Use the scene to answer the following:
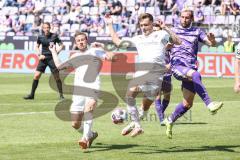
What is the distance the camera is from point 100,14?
39.9 m

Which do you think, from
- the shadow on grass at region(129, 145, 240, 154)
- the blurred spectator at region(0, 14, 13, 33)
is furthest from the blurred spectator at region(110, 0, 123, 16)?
the shadow on grass at region(129, 145, 240, 154)

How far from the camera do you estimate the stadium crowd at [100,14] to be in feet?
119

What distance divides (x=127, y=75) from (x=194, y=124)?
18330 mm

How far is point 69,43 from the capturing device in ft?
125

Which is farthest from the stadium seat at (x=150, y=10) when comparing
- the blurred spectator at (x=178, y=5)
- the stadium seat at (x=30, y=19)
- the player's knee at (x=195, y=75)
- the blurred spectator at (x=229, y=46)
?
the player's knee at (x=195, y=75)

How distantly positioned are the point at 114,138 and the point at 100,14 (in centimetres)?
2701

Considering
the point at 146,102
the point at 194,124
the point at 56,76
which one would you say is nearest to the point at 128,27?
the point at 56,76

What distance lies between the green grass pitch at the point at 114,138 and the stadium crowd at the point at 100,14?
16340mm

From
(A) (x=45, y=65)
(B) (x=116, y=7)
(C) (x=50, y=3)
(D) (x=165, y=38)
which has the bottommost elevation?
(C) (x=50, y=3)

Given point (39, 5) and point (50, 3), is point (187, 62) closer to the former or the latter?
point (50, 3)

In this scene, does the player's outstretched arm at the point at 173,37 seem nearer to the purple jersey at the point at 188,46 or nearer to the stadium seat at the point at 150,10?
the purple jersey at the point at 188,46

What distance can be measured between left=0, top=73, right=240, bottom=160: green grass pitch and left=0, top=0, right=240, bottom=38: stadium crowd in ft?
53.6

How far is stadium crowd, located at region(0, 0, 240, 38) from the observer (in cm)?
3616

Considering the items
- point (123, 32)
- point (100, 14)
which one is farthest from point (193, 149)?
point (100, 14)
